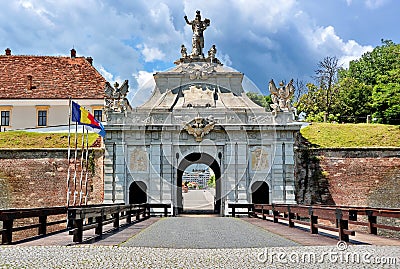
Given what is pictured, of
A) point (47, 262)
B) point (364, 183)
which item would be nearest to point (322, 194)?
point (364, 183)

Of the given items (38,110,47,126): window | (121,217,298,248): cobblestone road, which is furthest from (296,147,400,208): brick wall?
(38,110,47,126): window

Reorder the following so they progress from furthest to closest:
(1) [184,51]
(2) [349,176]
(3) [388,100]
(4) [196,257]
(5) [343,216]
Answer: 1. (3) [388,100]
2. (1) [184,51]
3. (2) [349,176]
4. (5) [343,216]
5. (4) [196,257]

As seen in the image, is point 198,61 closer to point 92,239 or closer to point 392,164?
point 392,164

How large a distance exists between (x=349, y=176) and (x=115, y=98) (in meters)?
14.9

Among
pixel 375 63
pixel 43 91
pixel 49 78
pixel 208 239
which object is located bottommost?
pixel 208 239

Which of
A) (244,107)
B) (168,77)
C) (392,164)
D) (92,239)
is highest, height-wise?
(168,77)

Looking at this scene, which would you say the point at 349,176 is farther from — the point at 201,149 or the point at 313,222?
the point at 313,222

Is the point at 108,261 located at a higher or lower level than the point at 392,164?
lower

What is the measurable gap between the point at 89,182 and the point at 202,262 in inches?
932

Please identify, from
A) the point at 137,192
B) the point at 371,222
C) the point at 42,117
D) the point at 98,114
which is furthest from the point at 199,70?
the point at 371,222

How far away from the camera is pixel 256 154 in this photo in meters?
30.3

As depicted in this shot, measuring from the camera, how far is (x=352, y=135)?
3662cm

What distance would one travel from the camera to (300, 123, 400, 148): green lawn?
35.2 meters
